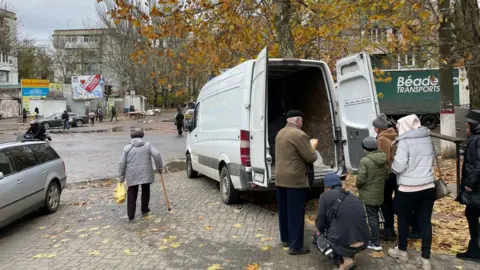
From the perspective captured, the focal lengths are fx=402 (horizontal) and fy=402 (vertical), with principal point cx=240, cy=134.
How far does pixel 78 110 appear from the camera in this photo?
47.2 m

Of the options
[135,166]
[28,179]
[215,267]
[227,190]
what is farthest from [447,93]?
[28,179]

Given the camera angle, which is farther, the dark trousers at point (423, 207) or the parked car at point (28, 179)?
the parked car at point (28, 179)

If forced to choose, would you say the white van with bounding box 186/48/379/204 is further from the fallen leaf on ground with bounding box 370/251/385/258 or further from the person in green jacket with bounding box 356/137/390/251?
the fallen leaf on ground with bounding box 370/251/385/258

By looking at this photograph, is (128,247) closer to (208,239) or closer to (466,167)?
(208,239)

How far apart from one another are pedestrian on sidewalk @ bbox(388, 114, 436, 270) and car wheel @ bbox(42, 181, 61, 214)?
242 inches

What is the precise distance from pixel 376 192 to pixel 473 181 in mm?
1023

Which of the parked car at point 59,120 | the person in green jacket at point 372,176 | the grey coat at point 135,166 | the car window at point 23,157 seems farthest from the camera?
the parked car at point 59,120

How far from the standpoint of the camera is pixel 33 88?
149ft

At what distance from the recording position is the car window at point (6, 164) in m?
6.21

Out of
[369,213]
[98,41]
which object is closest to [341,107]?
[369,213]

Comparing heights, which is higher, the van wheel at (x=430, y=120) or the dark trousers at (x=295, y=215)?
the van wheel at (x=430, y=120)

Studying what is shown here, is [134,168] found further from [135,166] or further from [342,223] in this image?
[342,223]

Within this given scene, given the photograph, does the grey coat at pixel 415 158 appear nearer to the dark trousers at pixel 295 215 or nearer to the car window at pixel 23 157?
the dark trousers at pixel 295 215

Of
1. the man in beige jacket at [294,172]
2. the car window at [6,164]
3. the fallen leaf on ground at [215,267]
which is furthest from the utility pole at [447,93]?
the car window at [6,164]
